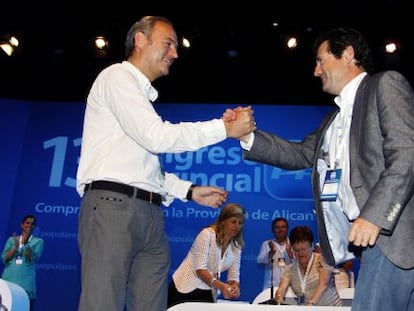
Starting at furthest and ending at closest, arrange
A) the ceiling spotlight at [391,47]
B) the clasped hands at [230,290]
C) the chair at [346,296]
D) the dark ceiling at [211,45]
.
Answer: the ceiling spotlight at [391,47] < the dark ceiling at [211,45] < the clasped hands at [230,290] < the chair at [346,296]

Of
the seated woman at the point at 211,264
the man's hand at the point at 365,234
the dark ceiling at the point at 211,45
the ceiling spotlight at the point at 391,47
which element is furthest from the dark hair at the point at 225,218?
the ceiling spotlight at the point at 391,47

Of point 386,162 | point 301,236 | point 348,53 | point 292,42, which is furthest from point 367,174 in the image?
point 292,42

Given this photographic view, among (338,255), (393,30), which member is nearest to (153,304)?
(338,255)

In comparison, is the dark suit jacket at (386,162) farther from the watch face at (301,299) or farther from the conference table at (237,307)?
the watch face at (301,299)

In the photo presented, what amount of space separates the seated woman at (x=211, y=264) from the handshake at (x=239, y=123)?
175 cm

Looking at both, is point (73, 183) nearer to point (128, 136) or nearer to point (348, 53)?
point (128, 136)

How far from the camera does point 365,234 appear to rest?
1390 millimetres


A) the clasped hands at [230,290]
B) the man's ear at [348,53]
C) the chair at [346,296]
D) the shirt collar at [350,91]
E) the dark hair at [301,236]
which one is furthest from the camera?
the dark hair at [301,236]

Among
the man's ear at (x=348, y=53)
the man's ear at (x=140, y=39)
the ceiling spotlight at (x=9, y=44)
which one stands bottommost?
the man's ear at (x=348, y=53)

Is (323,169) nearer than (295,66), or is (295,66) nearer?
(323,169)

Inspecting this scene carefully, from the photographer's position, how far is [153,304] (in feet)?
6.21

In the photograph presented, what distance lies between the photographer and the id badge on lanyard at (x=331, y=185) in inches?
64.0

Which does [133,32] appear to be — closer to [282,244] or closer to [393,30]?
[282,244]

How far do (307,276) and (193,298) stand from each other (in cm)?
93
